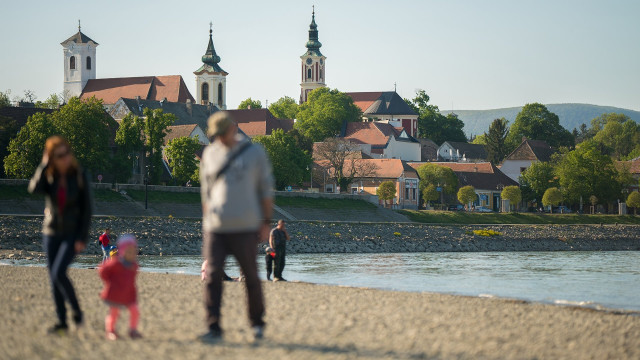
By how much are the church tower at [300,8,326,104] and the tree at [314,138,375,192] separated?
67712 millimetres

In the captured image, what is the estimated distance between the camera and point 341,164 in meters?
99.1

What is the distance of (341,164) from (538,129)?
57.4 metres

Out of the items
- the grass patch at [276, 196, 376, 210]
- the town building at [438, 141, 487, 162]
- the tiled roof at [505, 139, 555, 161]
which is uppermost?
the town building at [438, 141, 487, 162]

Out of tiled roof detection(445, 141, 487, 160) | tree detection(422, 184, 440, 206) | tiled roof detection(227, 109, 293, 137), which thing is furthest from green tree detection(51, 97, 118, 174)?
tiled roof detection(445, 141, 487, 160)

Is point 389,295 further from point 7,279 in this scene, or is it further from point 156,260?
point 156,260

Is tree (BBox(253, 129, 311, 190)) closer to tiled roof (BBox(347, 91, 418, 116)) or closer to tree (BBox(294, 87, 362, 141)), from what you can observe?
tree (BBox(294, 87, 362, 141))

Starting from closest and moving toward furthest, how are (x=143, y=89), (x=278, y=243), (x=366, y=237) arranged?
(x=278, y=243), (x=366, y=237), (x=143, y=89)

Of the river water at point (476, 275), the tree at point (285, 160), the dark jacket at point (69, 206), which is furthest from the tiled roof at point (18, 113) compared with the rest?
the dark jacket at point (69, 206)

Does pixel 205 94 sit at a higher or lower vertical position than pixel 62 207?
higher

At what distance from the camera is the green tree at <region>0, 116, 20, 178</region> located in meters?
71.7

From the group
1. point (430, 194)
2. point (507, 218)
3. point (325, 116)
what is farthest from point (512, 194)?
point (325, 116)

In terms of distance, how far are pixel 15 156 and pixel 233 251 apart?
2376 inches

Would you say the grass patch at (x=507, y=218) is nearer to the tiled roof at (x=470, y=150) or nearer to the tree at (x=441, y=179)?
the tree at (x=441, y=179)

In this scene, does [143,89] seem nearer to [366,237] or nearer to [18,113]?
[18,113]
